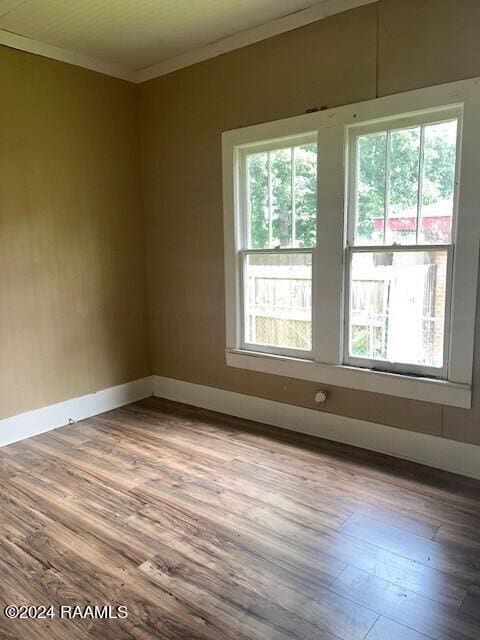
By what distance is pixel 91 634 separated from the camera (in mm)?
1649

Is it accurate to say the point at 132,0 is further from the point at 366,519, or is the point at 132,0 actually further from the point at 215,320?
the point at 366,519

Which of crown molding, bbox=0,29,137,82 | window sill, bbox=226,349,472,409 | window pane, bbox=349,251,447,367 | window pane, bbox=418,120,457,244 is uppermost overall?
crown molding, bbox=0,29,137,82

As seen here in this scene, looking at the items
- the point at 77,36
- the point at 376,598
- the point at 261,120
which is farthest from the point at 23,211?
the point at 376,598

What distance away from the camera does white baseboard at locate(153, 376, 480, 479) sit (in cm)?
277

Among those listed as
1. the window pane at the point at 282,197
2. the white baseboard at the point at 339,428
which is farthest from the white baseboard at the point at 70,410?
the window pane at the point at 282,197

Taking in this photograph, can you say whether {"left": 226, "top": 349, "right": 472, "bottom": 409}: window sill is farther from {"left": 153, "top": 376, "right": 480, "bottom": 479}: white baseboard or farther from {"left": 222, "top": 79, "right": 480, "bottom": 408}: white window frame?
{"left": 153, "top": 376, "right": 480, "bottom": 479}: white baseboard

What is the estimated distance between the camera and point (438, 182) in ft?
8.84

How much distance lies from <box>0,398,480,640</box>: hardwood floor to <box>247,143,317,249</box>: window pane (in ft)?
4.85

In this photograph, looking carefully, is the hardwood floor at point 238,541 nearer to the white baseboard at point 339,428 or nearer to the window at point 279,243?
the white baseboard at point 339,428

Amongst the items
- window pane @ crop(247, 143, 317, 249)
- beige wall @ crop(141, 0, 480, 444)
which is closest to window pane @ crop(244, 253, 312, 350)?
window pane @ crop(247, 143, 317, 249)

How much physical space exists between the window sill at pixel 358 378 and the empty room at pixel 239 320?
18mm

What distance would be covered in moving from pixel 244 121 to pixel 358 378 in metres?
2.03

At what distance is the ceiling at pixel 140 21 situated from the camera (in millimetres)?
2871

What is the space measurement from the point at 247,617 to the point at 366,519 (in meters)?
0.86
